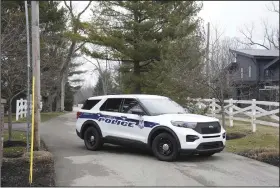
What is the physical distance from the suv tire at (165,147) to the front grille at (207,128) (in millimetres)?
663

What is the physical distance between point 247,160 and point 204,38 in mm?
8209

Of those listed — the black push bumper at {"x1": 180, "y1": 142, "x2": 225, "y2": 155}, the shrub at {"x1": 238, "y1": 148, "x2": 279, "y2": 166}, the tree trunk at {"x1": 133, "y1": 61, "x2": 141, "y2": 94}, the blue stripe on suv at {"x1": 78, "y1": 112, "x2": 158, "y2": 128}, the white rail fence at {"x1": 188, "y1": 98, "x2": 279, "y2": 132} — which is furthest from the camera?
the tree trunk at {"x1": 133, "y1": 61, "x2": 141, "y2": 94}

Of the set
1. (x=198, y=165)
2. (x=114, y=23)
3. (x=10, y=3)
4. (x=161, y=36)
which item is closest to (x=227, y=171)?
(x=198, y=165)

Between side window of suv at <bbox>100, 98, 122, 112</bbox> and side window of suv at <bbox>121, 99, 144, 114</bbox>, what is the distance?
0.20m

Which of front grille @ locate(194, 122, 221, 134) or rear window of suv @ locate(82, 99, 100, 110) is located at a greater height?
rear window of suv @ locate(82, 99, 100, 110)

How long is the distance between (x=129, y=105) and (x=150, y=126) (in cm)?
116

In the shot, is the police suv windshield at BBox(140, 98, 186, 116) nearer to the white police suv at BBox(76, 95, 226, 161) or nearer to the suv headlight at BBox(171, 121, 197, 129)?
the white police suv at BBox(76, 95, 226, 161)

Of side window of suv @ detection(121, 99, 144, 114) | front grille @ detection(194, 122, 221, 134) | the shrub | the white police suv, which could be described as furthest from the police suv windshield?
the shrub

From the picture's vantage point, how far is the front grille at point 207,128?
9.27m

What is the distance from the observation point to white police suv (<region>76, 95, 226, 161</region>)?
921 centimetres

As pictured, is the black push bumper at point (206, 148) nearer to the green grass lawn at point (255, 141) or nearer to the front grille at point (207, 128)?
the front grille at point (207, 128)

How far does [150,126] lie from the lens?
9688mm

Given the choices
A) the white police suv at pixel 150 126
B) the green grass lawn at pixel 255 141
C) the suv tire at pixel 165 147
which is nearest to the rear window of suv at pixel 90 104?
the white police suv at pixel 150 126

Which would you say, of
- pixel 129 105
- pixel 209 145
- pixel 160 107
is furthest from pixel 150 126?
pixel 209 145
